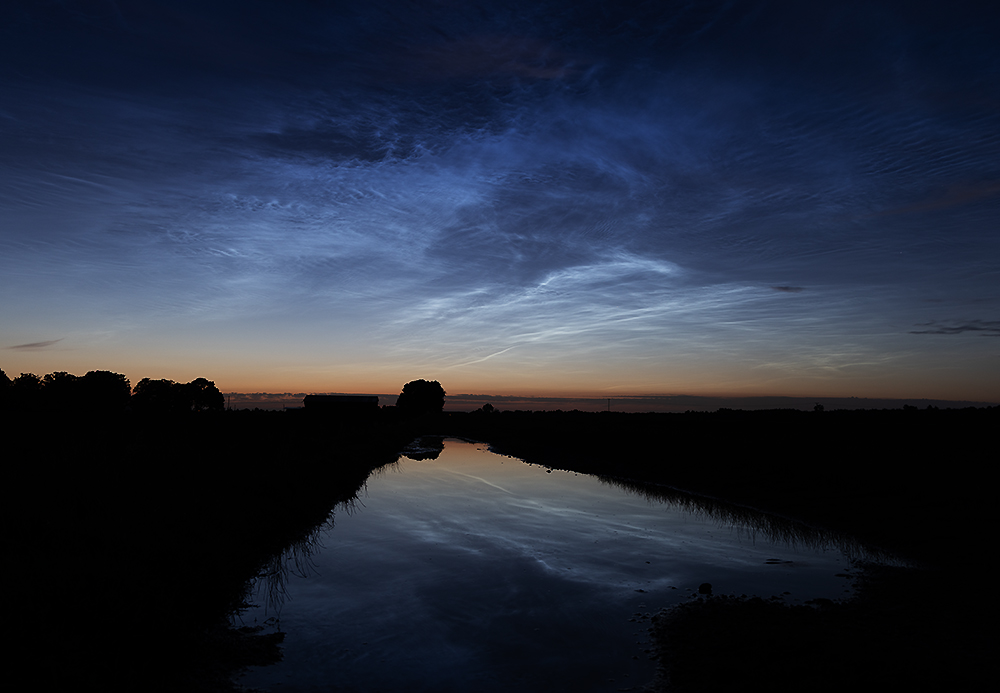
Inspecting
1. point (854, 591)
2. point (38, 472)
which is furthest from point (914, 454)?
point (38, 472)

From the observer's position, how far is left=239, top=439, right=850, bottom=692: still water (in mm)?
7016

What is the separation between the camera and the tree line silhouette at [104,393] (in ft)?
268

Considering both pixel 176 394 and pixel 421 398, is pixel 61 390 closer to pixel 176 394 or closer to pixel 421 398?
pixel 176 394

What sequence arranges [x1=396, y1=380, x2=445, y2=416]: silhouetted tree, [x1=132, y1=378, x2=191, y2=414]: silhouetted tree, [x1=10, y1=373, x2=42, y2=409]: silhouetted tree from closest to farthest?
[x1=10, y1=373, x2=42, y2=409]: silhouetted tree
[x1=132, y1=378, x2=191, y2=414]: silhouetted tree
[x1=396, y1=380, x2=445, y2=416]: silhouetted tree

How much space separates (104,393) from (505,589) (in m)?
109

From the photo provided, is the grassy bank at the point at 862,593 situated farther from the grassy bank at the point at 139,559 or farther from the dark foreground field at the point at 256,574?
the grassy bank at the point at 139,559

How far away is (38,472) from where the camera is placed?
46.4 feet

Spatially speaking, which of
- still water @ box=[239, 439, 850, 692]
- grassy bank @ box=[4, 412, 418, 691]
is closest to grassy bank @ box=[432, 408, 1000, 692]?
still water @ box=[239, 439, 850, 692]

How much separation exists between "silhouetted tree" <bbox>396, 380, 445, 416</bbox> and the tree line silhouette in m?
42.4

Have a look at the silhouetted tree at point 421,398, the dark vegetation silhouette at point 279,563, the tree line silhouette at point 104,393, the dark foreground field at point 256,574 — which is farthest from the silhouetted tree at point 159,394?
the dark foreground field at point 256,574

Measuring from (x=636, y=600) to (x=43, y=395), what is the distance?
105 m

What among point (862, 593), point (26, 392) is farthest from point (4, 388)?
point (862, 593)

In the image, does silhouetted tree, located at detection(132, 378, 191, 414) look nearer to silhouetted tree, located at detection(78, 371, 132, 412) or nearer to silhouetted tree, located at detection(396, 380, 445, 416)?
silhouetted tree, located at detection(78, 371, 132, 412)

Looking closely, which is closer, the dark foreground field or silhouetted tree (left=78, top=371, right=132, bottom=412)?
the dark foreground field
